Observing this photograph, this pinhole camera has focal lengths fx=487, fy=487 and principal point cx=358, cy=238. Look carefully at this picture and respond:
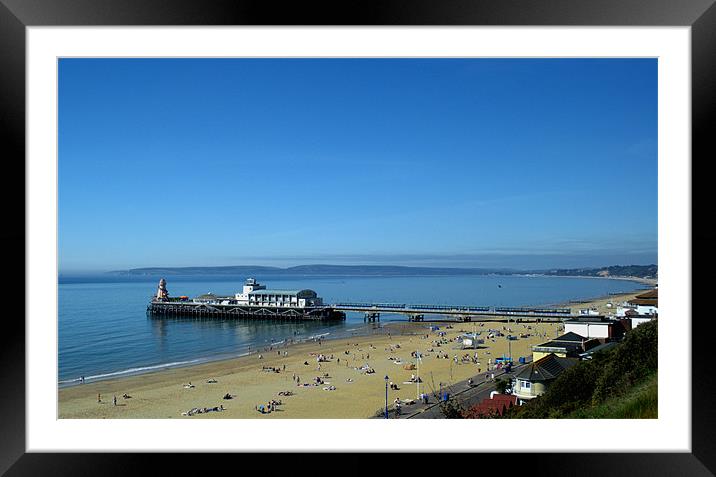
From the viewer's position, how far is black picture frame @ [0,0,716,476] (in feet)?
4.83

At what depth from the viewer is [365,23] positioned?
1491 mm

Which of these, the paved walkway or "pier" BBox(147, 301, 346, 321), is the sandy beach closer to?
the paved walkway

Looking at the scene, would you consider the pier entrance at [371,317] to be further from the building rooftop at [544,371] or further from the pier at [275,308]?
the building rooftop at [544,371]

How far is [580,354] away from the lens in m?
6.70

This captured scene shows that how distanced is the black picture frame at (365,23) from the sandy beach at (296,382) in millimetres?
5011

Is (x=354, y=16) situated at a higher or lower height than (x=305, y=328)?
higher

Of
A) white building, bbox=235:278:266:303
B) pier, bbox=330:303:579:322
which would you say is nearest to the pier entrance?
pier, bbox=330:303:579:322

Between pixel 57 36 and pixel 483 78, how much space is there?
46.4 feet

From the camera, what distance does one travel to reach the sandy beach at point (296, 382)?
711cm

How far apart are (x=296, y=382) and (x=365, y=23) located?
805cm

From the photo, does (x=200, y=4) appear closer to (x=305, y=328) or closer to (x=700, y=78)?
(x=700, y=78)

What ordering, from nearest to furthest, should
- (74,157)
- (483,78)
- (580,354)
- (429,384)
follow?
(580,354) → (429,384) → (483,78) → (74,157)

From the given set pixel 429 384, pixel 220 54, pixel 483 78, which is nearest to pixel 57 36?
pixel 220 54

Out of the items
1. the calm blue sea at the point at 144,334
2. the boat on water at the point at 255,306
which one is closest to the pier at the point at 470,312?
the calm blue sea at the point at 144,334
